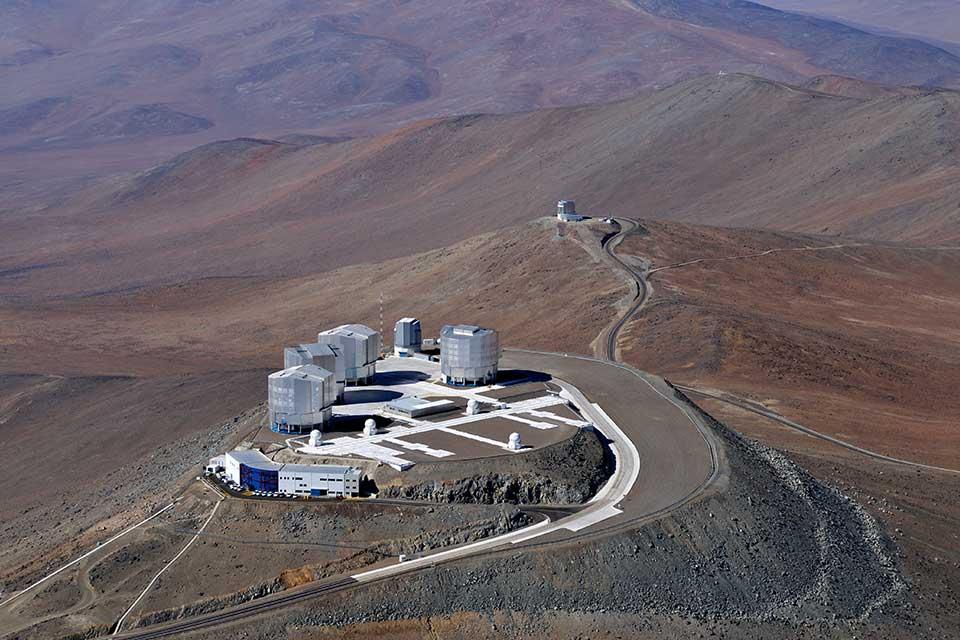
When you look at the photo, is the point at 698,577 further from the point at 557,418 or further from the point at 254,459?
the point at 254,459

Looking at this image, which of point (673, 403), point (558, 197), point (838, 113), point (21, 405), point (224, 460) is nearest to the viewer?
point (224, 460)

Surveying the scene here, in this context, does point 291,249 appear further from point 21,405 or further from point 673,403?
point 673,403

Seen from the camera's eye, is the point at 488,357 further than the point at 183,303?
No

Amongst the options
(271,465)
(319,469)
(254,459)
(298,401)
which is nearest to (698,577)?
(319,469)

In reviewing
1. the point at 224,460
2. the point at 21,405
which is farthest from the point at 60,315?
the point at 224,460

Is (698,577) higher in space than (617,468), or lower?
lower

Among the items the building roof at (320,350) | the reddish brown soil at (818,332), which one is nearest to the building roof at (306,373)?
the building roof at (320,350)
